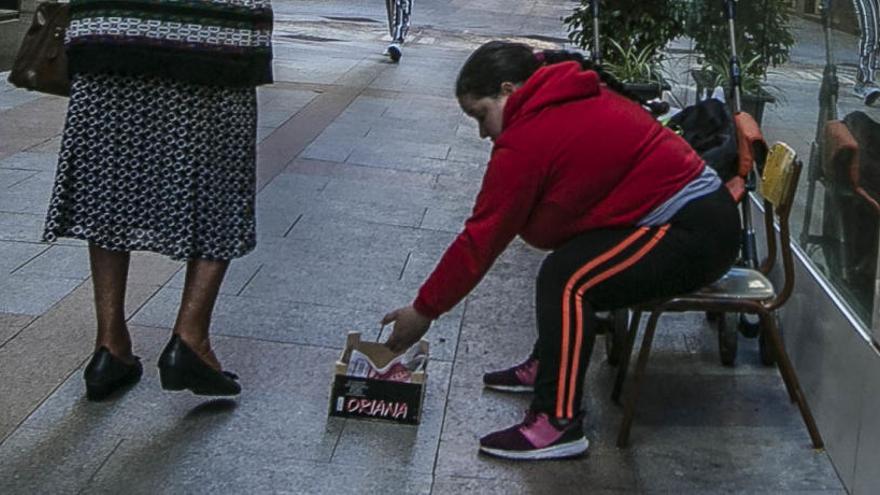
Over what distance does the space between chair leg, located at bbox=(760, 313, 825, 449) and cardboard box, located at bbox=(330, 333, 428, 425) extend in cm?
115

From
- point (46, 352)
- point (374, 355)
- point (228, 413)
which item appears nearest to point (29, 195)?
point (46, 352)

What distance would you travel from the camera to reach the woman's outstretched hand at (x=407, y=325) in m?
4.02

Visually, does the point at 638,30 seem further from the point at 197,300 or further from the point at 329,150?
the point at 197,300


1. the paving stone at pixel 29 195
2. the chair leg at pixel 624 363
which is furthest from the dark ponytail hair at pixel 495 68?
the paving stone at pixel 29 195

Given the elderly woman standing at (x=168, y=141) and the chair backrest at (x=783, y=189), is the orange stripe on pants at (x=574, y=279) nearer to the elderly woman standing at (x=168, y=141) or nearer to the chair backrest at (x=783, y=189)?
the chair backrest at (x=783, y=189)

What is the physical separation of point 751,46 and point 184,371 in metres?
3.80

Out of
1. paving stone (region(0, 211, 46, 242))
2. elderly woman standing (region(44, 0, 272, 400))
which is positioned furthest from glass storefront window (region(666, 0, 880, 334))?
paving stone (region(0, 211, 46, 242))

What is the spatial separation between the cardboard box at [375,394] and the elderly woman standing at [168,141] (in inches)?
16.3

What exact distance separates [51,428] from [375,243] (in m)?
2.54

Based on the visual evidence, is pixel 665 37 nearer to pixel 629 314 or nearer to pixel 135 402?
pixel 629 314

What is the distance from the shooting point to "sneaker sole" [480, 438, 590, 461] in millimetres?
4281

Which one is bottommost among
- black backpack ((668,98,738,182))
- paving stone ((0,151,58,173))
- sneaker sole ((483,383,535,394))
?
paving stone ((0,151,58,173))

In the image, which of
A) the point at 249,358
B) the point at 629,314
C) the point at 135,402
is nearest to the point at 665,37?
the point at 629,314

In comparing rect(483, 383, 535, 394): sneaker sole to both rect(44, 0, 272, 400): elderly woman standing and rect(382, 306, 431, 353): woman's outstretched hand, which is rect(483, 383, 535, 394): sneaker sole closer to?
rect(382, 306, 431, 353): woman's outstretched hand
